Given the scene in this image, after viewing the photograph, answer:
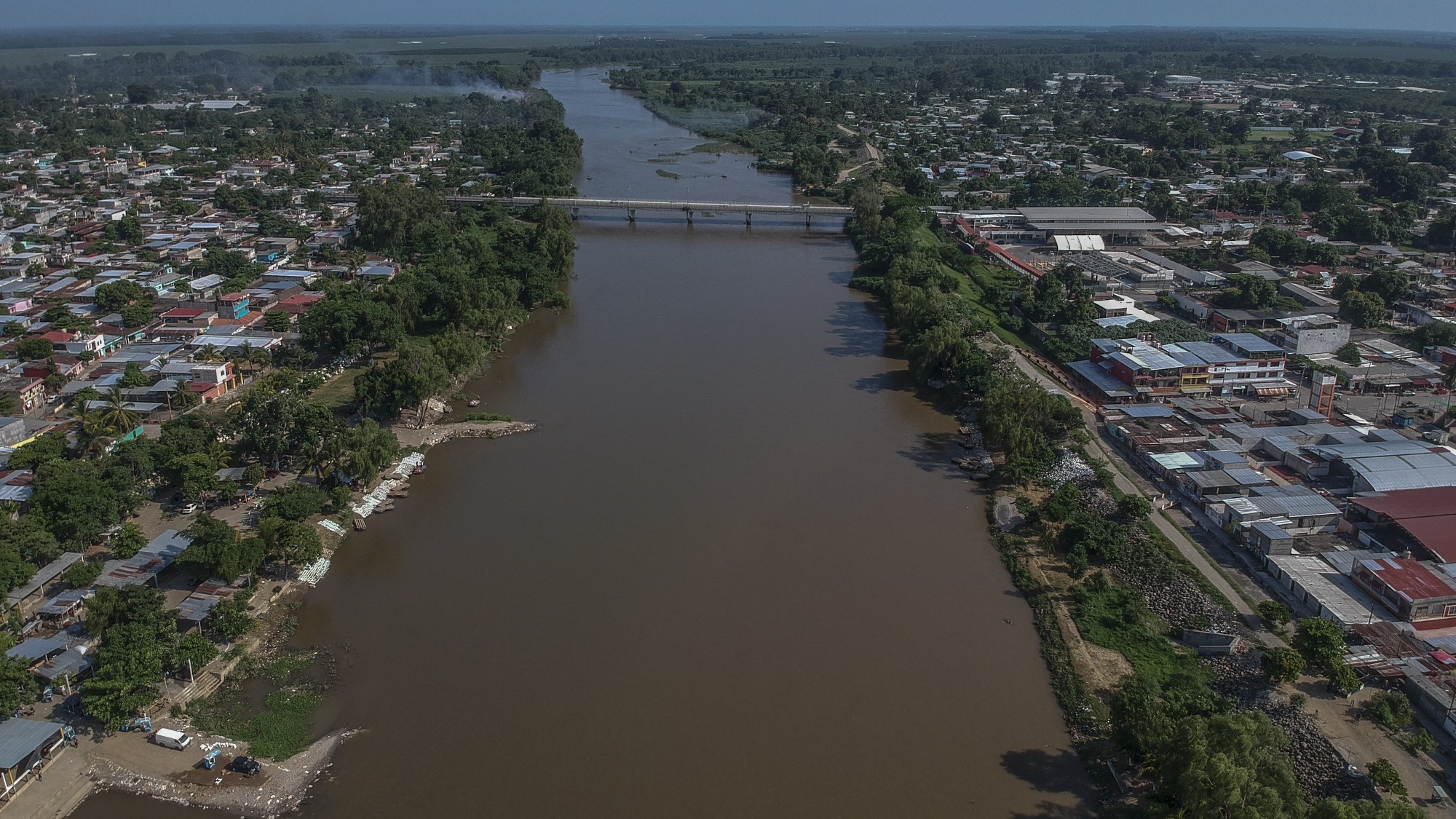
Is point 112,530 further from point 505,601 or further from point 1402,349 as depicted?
point 1402,349

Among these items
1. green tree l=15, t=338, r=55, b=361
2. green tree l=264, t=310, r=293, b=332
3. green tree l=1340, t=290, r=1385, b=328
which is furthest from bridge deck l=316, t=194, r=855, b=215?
green tree l=15, t=338, r=55, b=361

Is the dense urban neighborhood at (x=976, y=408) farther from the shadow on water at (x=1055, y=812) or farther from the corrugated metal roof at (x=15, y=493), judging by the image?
the shadow on water at (x=1055, y=812)

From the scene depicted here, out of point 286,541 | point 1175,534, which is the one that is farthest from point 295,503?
point 1175,534

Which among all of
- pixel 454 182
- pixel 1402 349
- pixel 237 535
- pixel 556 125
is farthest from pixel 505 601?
pixel 556 125

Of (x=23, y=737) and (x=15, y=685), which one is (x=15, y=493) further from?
(x=23, y=737)

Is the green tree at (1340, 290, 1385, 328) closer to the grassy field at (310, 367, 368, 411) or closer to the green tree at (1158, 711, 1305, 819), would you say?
the green tree at (1158, 711, 1305, 819)
